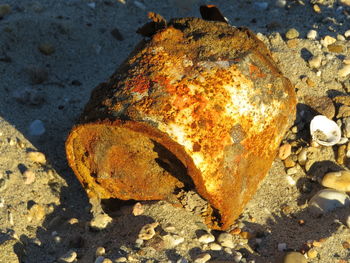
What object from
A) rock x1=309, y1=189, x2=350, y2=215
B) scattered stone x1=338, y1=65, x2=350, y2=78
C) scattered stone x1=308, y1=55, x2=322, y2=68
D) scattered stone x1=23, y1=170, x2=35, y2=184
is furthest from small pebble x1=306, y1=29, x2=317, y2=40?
scattered stone x1=23, y1=170, x2=35, y2=184

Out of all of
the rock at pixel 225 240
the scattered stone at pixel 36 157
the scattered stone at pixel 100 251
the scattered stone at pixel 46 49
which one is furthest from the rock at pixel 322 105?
the scattered stone at pixel 46 49

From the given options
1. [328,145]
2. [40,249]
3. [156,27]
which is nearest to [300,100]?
[328,145]

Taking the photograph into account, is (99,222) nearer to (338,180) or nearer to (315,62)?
(338,180)

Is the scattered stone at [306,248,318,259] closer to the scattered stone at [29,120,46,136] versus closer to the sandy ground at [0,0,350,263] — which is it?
the sandy ground at [0,0,350,263]

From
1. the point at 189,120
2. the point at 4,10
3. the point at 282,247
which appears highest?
the point at 189,120

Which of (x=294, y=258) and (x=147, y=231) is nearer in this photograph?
(x=294, y=258)

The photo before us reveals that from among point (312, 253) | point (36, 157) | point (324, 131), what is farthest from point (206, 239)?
point (36, 157)
